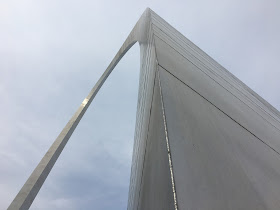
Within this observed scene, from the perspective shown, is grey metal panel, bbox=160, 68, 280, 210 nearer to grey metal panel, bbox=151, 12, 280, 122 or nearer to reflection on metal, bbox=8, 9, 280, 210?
reflection on metal, bbox=8, 9, 280, 210

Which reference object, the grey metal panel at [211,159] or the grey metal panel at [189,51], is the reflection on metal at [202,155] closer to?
the grey metal panel at [211,159]

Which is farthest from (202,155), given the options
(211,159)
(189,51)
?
(189,51)

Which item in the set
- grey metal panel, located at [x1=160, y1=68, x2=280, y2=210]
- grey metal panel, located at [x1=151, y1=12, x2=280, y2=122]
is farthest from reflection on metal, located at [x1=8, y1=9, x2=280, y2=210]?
grey metal panel, located at [x1=151, y1=12, x2=280, y2=122]

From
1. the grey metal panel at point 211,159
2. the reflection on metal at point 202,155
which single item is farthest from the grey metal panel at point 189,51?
the grey metal panel at point 211,159

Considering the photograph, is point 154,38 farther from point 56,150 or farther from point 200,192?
point 56,150

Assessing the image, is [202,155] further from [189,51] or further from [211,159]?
[189,51]

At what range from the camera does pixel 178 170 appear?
2.63 metres

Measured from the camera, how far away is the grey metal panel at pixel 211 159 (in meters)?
2.62

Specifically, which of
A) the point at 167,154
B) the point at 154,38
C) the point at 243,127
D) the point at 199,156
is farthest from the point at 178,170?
the point at 154,38

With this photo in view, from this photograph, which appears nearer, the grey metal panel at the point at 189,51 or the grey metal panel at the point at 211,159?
the grey metal panel at the point at 211,159

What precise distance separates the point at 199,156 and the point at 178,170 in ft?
1.83

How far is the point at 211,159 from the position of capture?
124 inches

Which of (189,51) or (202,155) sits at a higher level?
(189,51)

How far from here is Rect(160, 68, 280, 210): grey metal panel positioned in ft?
8.60
